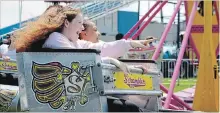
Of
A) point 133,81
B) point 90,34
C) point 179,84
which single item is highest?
point 90,34

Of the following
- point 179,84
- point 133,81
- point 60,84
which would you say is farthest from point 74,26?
point 179,84

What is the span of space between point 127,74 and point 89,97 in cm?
37

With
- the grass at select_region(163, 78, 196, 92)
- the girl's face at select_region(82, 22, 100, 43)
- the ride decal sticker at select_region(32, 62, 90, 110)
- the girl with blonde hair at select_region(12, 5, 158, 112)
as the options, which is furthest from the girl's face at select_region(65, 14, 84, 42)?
the grass at select_region(163, 78, 196, 92)

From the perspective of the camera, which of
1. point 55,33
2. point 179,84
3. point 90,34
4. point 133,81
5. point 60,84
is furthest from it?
point 179,84

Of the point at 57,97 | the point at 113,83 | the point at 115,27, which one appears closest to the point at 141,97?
the point at 113,83

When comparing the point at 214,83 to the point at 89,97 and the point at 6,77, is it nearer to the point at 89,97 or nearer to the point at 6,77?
the point at 6,77

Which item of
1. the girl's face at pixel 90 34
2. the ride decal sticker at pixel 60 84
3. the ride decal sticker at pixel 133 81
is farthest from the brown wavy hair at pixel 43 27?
the girl's face at pixel 90 34

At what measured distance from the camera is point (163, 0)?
23.8ft

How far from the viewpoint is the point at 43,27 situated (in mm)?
3273

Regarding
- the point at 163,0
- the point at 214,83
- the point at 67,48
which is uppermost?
the point at 163,0

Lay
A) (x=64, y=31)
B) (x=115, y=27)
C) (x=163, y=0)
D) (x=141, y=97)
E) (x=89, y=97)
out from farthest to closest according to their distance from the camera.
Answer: (x=115, y=27), (x=163, y=0), (x=141, y=97), (x=64, y=31), (x=89, y=97)

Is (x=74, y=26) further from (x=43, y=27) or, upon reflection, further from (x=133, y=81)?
(x=133, y=81)

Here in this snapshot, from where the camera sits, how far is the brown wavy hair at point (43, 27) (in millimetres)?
3244

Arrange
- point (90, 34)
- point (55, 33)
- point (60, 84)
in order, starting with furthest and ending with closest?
point (90, 34) → point (55, 33) → point (60, 84)
